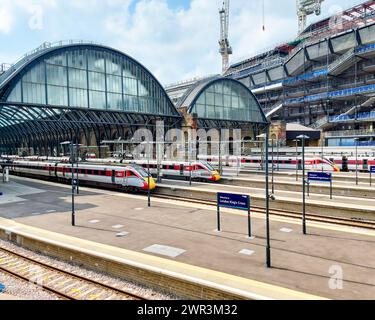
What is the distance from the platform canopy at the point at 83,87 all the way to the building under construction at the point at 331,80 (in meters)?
33.1

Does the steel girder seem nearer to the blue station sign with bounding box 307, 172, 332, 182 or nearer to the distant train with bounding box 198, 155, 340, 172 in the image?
the distant train with bounding box 198, 155, 340, 172

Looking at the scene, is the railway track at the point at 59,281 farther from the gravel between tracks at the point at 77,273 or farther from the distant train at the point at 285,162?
the distant train at the point at 285,162

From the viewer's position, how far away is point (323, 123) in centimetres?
7719

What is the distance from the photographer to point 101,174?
1422 inches

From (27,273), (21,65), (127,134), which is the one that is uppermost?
(21,65)

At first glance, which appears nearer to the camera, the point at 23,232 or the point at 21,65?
the point at 23,232

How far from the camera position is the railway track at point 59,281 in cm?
1200

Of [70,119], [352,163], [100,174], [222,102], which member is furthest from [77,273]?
[222,102]

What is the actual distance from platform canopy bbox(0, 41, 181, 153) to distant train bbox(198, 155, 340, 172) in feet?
41.8

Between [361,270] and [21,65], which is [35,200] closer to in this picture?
[21,65]

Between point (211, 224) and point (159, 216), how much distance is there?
167 inches

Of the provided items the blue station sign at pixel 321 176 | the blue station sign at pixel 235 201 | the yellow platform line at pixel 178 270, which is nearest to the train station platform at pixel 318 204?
the blue station sign at pixel 321 176

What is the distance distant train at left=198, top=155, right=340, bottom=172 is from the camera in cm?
4656
